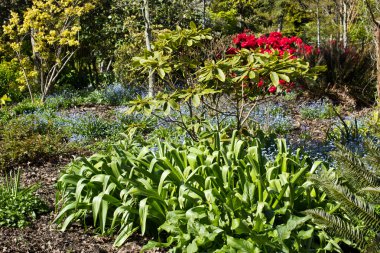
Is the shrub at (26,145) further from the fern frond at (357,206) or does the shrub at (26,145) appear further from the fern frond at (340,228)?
the fern frond at (357,206)

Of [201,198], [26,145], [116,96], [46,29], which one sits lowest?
[116,96]

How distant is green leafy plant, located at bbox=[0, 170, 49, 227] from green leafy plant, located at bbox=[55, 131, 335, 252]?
0.79 feet

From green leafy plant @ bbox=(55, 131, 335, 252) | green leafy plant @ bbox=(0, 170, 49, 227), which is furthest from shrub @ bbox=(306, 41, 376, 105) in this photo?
green leafy plant @ bbox=(0, 170, 49, 227)

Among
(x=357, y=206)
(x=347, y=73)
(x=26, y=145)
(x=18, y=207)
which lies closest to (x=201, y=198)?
(x=357, y=206)

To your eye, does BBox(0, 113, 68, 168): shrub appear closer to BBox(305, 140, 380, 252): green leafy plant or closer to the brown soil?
the brown soil

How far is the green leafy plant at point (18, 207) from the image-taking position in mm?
3966

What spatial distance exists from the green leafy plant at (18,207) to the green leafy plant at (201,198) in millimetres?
241

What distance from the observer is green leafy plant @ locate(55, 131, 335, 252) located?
321cm

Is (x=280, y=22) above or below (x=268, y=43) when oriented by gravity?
below

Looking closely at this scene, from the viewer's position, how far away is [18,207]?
4086 millimetres

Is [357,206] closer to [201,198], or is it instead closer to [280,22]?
[201,198]

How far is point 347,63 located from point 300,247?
7.98 meters

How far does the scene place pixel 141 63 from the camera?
173 inches

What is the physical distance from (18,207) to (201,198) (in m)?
1.56
